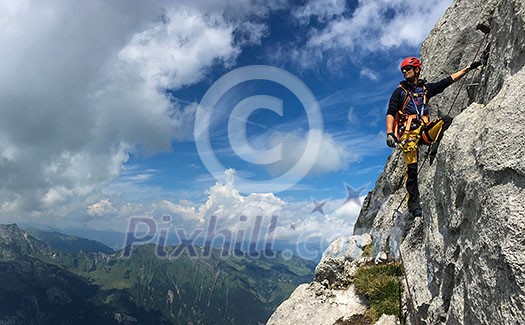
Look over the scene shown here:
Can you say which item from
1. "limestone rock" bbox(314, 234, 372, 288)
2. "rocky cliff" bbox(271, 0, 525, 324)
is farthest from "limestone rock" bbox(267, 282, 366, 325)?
"rocky cliff" bbox(271, 0, 525, 324)

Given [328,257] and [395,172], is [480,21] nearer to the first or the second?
[395,172]

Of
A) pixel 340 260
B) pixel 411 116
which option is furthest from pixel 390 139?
pixel 340 260

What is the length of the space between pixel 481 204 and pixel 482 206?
0.19ft

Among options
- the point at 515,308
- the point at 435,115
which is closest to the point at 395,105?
the point at 435,115

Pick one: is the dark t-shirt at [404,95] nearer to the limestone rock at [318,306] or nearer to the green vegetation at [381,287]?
the green vegetation at [381,287]

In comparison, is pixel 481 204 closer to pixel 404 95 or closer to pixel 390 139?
pixel 390 139

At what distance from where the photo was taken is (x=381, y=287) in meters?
Result: 13.3

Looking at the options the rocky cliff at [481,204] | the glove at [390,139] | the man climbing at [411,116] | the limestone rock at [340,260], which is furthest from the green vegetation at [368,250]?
the glove at [390,139]

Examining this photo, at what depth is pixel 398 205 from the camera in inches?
676

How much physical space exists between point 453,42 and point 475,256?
1140 centimetres

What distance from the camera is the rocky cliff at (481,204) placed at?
6.00 meters

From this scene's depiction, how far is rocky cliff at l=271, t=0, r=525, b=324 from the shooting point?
19.7ft

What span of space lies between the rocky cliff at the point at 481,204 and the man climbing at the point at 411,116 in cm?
68

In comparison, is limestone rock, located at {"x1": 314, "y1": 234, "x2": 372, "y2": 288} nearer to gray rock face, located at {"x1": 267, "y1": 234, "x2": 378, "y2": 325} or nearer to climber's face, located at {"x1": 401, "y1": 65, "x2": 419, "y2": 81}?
gray rock face, located at {"x1": 267, "y1": 234, "x2": 378, "y2": 325}
